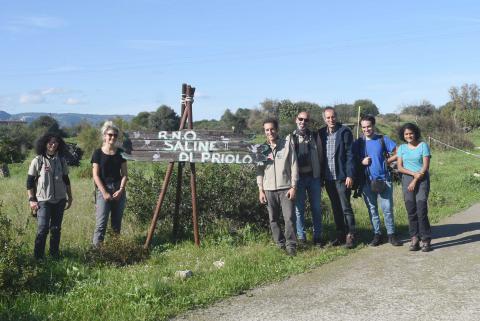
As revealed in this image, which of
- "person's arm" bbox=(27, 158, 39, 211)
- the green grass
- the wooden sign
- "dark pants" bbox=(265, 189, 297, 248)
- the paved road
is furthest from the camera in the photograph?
the wooden sign

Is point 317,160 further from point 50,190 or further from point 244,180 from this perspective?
point 50,190

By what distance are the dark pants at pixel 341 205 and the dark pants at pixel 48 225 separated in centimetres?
376

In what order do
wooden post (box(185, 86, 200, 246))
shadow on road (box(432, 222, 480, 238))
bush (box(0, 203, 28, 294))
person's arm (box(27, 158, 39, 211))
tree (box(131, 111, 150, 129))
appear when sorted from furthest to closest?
tree (box(131, 111, 150, 129)) → shadow on road (box(432, 222, 480, 238)) → wooden post (box(185, 86, 200, 246)) → person's arm (box(27, 158, 39, 211)) → bush (box(0, 203, 28, 294))

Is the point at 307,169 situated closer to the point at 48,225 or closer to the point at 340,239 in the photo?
the point at 340,239

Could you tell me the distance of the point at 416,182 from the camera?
6.91 m

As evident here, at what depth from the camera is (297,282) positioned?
5688mm

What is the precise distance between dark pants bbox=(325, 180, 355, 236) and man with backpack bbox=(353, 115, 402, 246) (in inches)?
10.6

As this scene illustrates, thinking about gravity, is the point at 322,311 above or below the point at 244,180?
below

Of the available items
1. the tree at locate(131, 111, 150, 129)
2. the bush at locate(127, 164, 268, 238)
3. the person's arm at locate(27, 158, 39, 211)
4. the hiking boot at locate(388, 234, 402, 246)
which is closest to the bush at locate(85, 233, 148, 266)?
the person's arm at locate(27, 158, 39, 211)

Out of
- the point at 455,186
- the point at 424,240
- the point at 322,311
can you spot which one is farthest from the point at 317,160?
the point at 455,186

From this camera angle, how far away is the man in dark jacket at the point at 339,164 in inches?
282

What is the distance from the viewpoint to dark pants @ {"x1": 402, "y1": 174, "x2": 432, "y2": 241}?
6859 mm

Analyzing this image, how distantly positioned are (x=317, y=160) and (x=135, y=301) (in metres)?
3.34

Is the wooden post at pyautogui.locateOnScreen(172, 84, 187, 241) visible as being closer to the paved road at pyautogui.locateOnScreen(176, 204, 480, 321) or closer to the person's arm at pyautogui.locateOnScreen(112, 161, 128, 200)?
the person's arm at pyautogui.locateOnScreen(112, 161, 128, 200)
